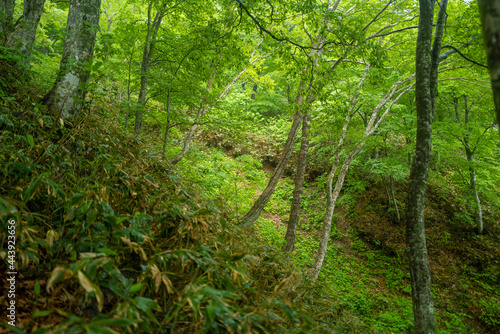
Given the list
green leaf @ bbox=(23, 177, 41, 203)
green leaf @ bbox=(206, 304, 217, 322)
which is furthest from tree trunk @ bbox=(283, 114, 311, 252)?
green leaf @ bbox=(23, 177, 41, 203)

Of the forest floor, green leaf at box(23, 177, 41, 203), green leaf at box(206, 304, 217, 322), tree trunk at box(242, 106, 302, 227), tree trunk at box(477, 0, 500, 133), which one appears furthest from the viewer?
the forest floor

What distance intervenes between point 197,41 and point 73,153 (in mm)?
4216

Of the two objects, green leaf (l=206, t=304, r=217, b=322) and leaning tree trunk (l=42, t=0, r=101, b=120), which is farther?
leaning tree trunk (l=42, t=0, r=101, b=120)

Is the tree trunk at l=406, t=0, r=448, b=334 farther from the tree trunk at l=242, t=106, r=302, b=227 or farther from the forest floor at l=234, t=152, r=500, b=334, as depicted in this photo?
the forest floor at l=234, t=152, r=500, b=334

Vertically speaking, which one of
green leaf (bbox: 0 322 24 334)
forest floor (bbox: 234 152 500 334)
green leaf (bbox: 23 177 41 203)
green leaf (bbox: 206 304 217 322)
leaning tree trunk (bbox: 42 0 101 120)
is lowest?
forest floor (bbox: 234 152 500 334)

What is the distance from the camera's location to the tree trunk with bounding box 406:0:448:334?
3887mm

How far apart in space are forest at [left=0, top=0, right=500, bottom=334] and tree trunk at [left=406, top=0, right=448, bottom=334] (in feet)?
0.09

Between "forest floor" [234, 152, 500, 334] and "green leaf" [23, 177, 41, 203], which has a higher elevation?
"green leaf" [23, 177, 41, 203]

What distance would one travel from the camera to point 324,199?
13719mm

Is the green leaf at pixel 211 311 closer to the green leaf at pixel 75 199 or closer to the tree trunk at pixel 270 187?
the green leaf at pixel 75 199

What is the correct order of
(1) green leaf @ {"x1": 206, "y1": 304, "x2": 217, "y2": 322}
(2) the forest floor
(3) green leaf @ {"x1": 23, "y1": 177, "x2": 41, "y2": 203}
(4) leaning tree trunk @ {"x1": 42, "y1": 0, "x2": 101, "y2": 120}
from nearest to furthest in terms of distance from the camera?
(1) green leaf @ {"x1": 206, "y1": 304, "x2": 217, "y2": 322}, (3) green leaf @ {"x1": 23, "y1": 177, "x2": 41, "y2": 203}, (4) leaning tree trunk @ {"x1": 42, "y1": 0, "x2": 101, "y2": 120}, (2) the forest floor

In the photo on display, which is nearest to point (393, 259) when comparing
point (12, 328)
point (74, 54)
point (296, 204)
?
point (296, 204)

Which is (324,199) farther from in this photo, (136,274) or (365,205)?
(136,274)

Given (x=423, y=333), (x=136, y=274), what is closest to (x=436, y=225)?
(x=423, y=333)
